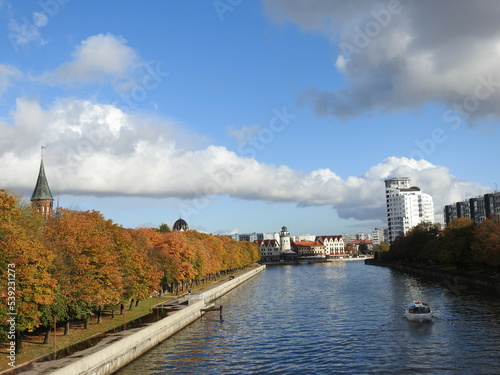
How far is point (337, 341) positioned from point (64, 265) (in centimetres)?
2959

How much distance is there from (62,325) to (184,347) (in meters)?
14.4

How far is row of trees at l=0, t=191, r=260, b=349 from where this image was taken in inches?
1479

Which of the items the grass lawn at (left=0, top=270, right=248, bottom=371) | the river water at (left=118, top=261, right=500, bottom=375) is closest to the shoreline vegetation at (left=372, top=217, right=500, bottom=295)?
the river water at (left=118, top=261, right=500, bottom=375)

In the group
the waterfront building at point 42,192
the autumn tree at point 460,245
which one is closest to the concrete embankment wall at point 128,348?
the autumn tree at point 460,245

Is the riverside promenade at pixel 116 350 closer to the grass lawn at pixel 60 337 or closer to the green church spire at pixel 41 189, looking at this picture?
the grass lawn at pixel 60 337

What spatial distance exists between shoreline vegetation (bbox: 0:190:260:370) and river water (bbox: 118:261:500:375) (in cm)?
859

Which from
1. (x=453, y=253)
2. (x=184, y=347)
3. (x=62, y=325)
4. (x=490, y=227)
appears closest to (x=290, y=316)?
(x=184, y=347)

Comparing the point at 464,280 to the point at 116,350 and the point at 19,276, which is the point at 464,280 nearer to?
the point at 116,350

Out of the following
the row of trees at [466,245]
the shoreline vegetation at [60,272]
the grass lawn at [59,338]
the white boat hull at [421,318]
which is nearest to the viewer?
the shoreline vegetation at [60,272]

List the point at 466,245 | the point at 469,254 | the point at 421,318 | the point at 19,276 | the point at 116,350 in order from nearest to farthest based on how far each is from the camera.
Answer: the point at 19,276, the point at 116,350, the point at 421,318, the point at 469,254, the point at 466,245

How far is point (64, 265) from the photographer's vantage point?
48344 mm

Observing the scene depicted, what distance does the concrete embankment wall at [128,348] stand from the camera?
36.7 meters

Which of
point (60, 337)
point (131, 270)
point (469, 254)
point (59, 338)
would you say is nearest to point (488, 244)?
point (469, 254)

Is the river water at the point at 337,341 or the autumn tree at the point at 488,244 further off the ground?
the autumn tree at the point at 488,244
